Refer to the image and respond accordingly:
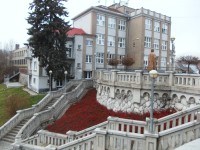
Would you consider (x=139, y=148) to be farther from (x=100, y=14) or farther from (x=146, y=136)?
(x=100, y=14)

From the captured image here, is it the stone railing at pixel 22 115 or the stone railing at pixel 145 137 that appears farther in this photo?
the stone railing at pixel 22 115

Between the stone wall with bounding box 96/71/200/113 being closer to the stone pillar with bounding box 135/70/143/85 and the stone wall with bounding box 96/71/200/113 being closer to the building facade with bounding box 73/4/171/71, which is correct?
the stone pillar with bounding box 135/70/143/85

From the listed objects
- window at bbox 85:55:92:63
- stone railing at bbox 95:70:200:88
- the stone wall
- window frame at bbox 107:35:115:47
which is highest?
window frame at bbox 107:35:115:47

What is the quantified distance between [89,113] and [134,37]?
24.7m

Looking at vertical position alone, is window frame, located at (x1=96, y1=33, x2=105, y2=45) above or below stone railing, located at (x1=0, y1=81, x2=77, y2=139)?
above

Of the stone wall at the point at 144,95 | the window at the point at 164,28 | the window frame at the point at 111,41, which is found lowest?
the stone wall at the point at 144,95

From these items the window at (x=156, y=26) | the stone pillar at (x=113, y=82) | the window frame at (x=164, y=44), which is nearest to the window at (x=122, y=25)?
the window at (x=156, y=26)

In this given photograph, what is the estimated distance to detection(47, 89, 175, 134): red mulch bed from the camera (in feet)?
57.0

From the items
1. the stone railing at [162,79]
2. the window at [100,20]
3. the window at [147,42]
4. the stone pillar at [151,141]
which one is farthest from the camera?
the window at [147,42]

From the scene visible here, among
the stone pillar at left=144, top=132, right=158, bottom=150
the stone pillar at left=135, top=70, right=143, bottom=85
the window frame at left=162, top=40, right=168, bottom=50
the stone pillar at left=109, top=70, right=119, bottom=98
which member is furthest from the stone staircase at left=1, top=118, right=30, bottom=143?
the window frame at left=162, top=40, right=168, bottom=50

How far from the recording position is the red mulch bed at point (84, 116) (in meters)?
17.4

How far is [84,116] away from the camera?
783 inches

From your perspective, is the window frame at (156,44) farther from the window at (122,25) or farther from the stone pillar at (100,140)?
the stone pillar at (100,140)

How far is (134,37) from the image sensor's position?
41562 millimetres
